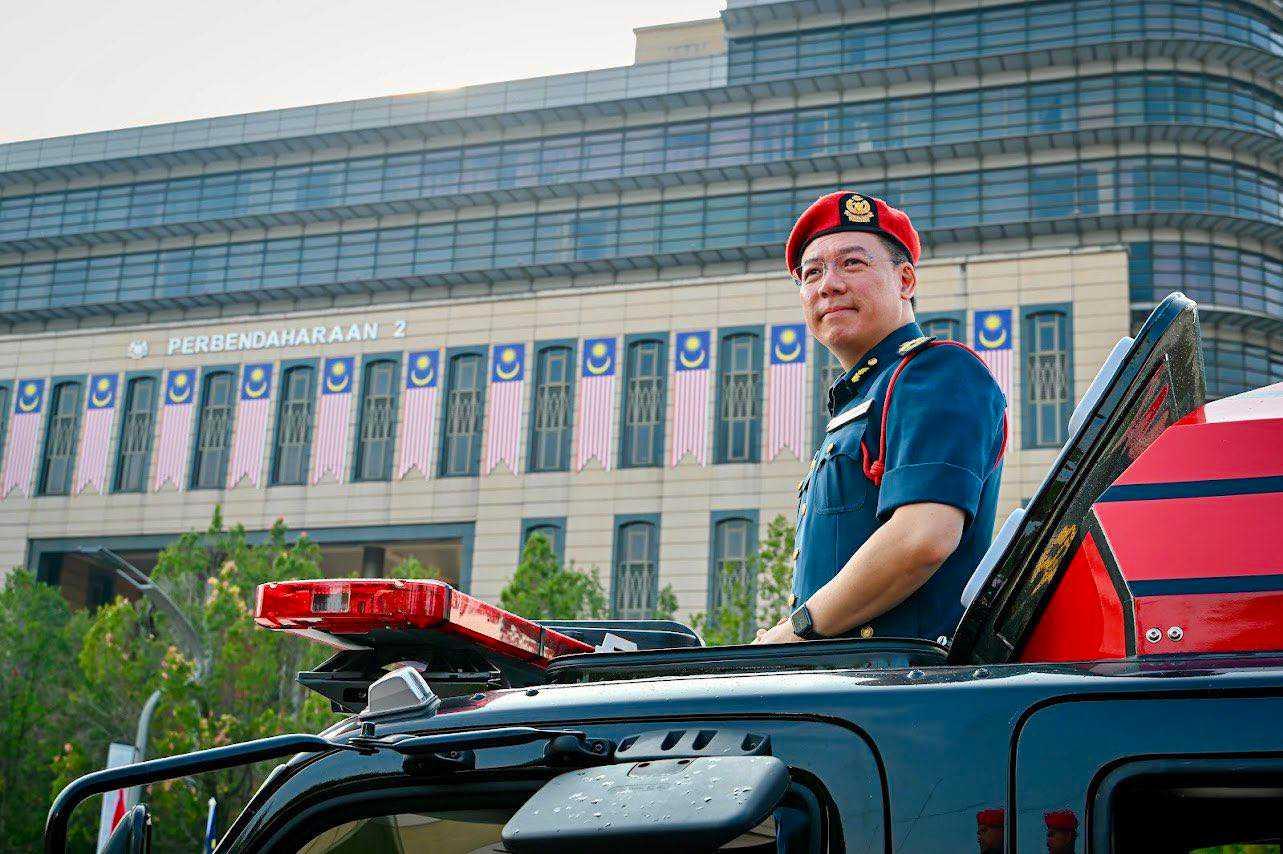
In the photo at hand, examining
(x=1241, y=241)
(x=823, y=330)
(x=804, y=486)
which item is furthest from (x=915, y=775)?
(x=1241, y=241)

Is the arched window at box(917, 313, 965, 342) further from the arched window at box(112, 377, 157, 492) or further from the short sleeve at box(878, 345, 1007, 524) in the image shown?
the short sleeve at box(878, 345, 1007, 524)

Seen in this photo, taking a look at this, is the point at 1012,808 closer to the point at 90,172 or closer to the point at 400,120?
the point at 400,120

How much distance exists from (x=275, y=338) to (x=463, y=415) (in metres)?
6.83

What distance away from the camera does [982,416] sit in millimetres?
2357

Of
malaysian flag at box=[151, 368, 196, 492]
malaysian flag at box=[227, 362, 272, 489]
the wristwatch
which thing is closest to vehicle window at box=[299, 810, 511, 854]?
the wristwatch

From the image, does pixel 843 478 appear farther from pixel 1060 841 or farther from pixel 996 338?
pixel 996 338

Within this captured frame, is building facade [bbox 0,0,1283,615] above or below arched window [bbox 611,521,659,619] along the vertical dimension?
above

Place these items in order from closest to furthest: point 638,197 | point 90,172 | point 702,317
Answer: point 702,317, point 638,197, point 90,172

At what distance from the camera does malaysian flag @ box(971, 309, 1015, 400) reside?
36.8 metres

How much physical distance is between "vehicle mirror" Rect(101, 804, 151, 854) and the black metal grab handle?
5 centimetres

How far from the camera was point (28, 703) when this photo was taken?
1090 inches

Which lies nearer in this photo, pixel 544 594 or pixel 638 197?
pixel 544 594

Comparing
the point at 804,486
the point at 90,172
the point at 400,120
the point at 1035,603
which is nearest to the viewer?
the point at 1035,603

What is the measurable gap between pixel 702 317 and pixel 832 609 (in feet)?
124
